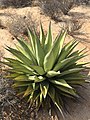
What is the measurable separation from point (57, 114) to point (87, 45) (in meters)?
2.31

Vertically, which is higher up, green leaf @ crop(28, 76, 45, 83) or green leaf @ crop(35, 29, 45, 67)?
green leaf @ crop(35, 29, 45, 67)

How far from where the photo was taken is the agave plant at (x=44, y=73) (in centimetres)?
458

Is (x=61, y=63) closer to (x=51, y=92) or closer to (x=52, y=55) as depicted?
(x=52, y=55)

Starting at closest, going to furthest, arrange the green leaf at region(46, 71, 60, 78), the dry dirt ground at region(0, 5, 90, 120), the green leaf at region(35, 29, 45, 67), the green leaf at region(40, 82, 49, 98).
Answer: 1. the green leaf at region(40, 82, 49, 98)
2. the green leaf at region(46, 71, 60, 78)
3. the dry dirt ground at region(0, 5, 90, 120)
4. the green leaf at region(35, 29, 45, 67)

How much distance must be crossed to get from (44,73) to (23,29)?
90.0 inches

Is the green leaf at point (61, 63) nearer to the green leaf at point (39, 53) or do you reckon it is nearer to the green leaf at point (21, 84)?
the green leaf at point (39, 53)

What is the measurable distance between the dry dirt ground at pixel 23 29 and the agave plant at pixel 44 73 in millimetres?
184

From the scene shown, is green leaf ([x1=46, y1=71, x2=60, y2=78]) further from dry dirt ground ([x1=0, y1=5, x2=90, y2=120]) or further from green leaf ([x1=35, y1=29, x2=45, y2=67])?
dry dirt ground ([x1=0, y1=5, x2=90, y2=120])

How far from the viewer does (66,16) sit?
7.91 meters

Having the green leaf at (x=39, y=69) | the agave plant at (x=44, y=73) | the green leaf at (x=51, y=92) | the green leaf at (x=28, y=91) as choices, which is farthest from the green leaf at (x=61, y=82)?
the green leaf at (x=28, y=91)

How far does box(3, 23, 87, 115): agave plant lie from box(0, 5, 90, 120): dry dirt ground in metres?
0.18

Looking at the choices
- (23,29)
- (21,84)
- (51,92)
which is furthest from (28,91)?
(23,29)

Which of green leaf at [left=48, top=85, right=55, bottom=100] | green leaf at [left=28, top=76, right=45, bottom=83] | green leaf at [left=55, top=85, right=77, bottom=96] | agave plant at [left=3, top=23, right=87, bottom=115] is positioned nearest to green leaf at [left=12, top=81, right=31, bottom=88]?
agave plant at [left=3, top=23, right=87, bottom=115]

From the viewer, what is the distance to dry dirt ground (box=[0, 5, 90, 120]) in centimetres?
468
